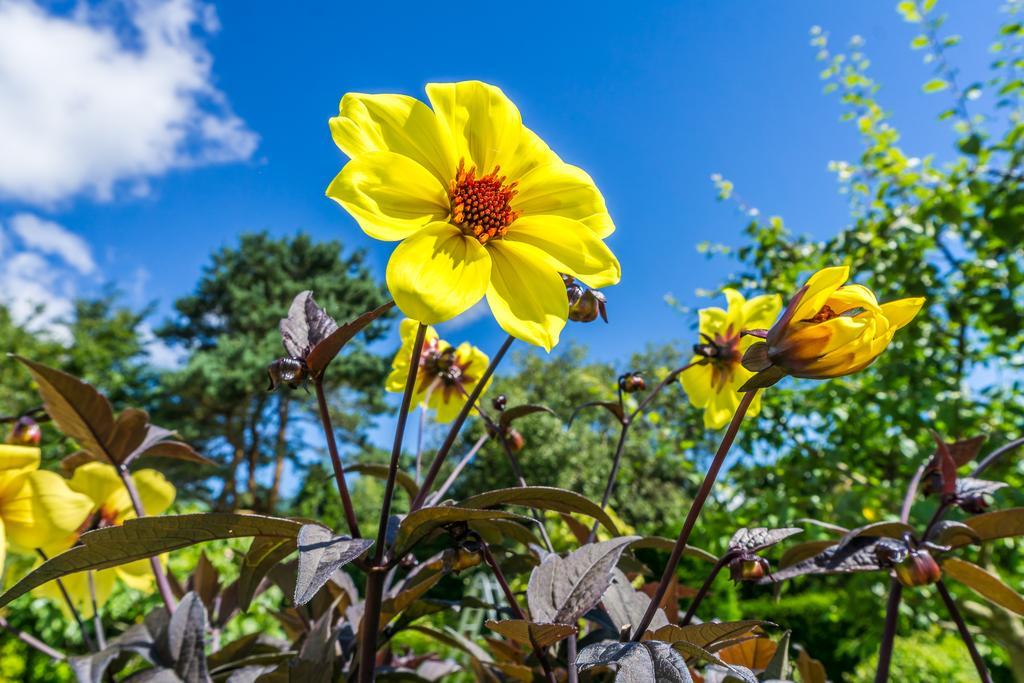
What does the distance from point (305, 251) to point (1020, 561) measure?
18.6 meters

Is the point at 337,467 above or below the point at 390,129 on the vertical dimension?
below

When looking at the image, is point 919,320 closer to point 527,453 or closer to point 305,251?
point 527,453

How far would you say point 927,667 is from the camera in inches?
145

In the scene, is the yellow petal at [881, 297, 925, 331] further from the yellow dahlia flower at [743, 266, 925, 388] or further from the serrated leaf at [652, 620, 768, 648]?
the serrated leaf at [652, 620, 768, 648]

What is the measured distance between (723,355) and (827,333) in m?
0.47

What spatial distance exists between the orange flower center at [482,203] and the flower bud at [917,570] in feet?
1.61

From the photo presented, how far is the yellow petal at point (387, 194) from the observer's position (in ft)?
1.73

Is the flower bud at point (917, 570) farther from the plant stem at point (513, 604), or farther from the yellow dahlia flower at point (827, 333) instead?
the plant stem at point (513, 604)

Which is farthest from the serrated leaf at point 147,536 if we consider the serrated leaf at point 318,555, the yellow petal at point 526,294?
the yellow petal at point 526,294

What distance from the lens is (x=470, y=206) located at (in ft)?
2.06

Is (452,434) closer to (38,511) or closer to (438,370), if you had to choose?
A: (438,370)

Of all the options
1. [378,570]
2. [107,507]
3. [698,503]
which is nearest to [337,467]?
[378,570]

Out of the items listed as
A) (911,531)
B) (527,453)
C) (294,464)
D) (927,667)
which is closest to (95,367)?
(294,464)

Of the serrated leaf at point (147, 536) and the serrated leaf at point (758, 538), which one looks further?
the serrated leaf at point (758, 538)
